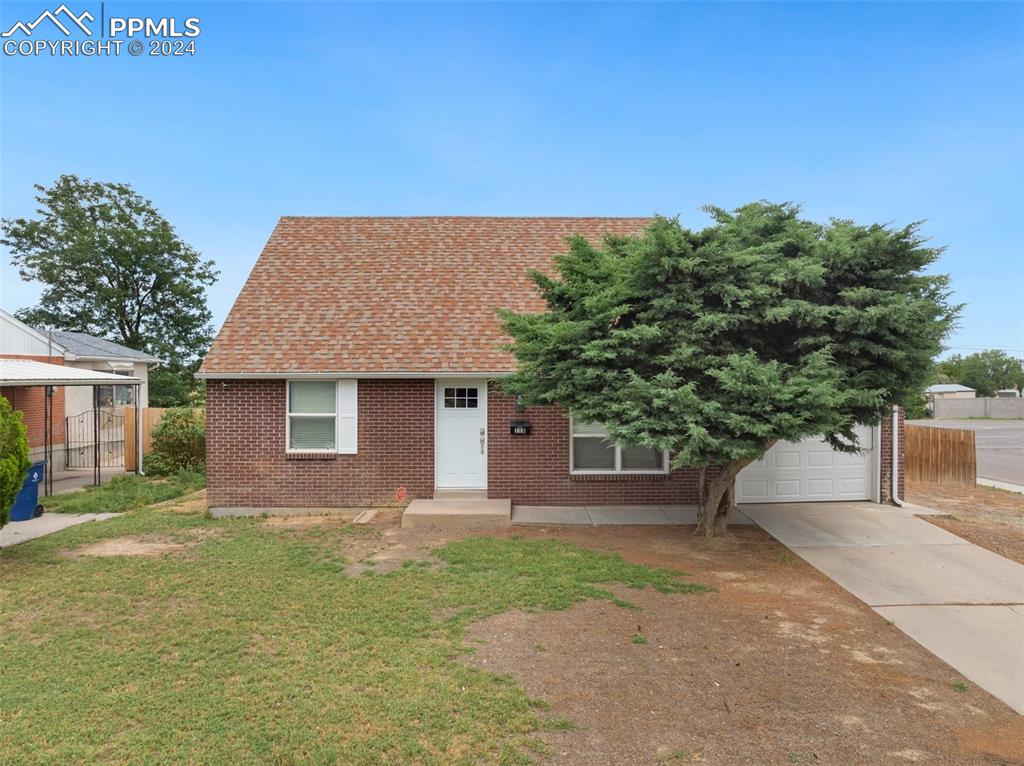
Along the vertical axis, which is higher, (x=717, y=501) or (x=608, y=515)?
(x=717, y=501)

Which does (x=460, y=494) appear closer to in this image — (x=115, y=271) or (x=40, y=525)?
(x=40, y=525)

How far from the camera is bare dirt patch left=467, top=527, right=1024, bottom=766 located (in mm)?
3375

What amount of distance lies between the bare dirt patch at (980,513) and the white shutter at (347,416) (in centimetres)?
1031

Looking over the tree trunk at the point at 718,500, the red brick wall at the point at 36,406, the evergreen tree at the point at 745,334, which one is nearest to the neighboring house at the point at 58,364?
the red brick wall at the point at 36,406

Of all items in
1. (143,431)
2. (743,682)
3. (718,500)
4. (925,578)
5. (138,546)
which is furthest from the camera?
(143,431)

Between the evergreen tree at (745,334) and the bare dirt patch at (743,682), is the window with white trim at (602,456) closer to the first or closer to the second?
the evergreen tree at (745,334)

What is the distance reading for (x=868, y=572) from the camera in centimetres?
680

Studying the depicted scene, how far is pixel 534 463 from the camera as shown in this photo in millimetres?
10148

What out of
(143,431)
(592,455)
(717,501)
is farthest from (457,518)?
(143,431)

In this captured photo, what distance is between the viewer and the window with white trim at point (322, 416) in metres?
10.1

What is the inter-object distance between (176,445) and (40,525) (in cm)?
572

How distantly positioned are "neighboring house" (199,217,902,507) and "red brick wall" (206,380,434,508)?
0.06ft

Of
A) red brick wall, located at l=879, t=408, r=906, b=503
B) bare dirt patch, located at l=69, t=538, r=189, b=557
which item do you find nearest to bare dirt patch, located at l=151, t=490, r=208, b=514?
bare dirt patch, located at l=69, t=538, r=189, b=557

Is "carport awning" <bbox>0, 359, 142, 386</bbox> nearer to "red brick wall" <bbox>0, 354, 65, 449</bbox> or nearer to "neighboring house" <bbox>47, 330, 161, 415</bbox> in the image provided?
"red brick wall" <bbox>0, 354, 65, 449</bbox>
